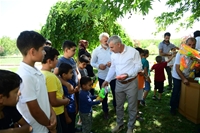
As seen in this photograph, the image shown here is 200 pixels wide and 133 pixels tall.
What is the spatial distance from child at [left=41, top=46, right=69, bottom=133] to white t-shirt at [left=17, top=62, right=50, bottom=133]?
0.35m

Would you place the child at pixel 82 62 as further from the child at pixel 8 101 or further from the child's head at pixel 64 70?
the child at pixel 8 101

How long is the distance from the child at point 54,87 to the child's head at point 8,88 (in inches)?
28.3

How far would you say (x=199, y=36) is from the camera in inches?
188

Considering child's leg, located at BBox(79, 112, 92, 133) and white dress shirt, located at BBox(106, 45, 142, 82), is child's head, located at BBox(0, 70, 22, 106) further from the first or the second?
white dress shirt, located at BBox(106, 45, 142, 82)

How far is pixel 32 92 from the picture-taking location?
157 cm

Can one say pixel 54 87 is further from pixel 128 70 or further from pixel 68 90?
pixel 128 70

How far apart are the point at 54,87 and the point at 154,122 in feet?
9.40

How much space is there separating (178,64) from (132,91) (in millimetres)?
1388

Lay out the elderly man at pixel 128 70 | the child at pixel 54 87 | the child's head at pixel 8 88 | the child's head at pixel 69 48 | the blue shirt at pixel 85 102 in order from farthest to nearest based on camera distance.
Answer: the elderly man at pixel 128 70 → the blue shirt at pixel 85 102 → the child's head at pixel 69 48 → the child at pixel 54 87 → the child's head at pixel 8 88

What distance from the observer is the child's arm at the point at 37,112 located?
5.16 feet

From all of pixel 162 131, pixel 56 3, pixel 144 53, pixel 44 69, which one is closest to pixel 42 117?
pixel 44 69

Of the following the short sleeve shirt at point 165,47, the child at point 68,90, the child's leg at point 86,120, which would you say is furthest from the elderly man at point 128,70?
the short sleeve shirt at point 165,47

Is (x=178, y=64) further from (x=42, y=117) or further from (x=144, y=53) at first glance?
(x=42, y=117)

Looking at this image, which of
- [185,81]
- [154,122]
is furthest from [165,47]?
[154,122]
